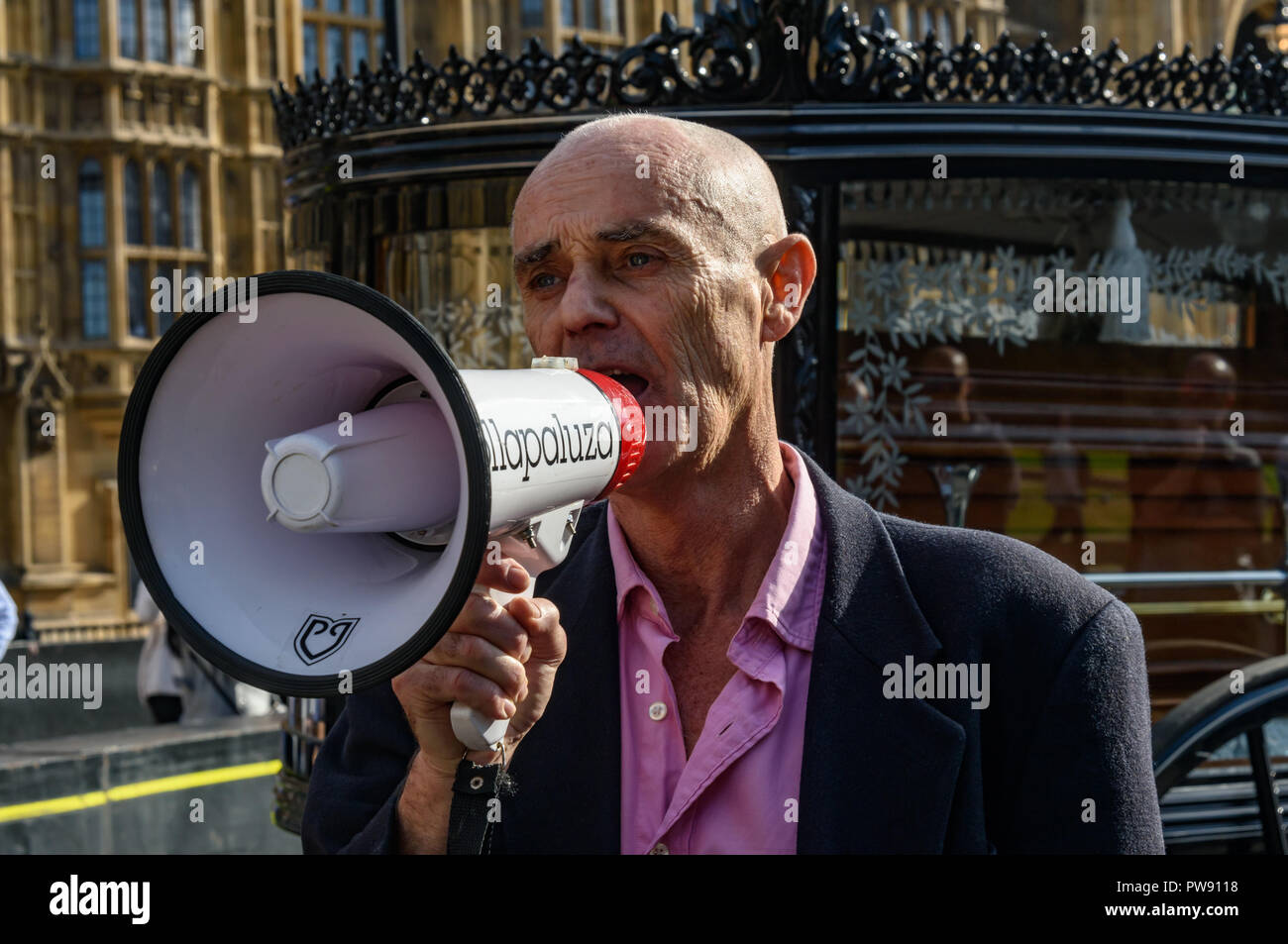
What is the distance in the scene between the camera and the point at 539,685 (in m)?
2.29

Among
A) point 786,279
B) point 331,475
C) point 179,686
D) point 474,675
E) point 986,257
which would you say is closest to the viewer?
point 331,475

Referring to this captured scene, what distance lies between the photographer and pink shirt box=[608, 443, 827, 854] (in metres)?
2.34

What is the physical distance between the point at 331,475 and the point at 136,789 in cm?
524

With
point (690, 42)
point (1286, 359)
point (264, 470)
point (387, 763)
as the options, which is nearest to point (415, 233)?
point (690, 42)

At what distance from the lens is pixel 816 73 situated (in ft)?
16.3

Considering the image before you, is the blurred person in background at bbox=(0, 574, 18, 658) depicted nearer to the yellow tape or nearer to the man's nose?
the yellow tape

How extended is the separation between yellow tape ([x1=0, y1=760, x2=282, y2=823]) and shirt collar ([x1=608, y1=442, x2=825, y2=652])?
11.9 feet

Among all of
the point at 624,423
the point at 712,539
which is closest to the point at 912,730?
the point at 712,539

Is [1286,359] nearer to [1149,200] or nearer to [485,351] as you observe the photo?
[1149,200]

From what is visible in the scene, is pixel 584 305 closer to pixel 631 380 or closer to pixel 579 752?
pixel 631 380

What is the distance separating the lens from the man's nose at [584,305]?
235 centimetres

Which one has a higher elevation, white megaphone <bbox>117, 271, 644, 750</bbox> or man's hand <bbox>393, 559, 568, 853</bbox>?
white megaphone <bbox>117, 271, 644, 750</bbox>

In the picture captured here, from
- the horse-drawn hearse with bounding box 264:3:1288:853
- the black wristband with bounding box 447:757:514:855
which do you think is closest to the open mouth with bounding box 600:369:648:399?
the black wristband with bounding box 447:757:514:855
